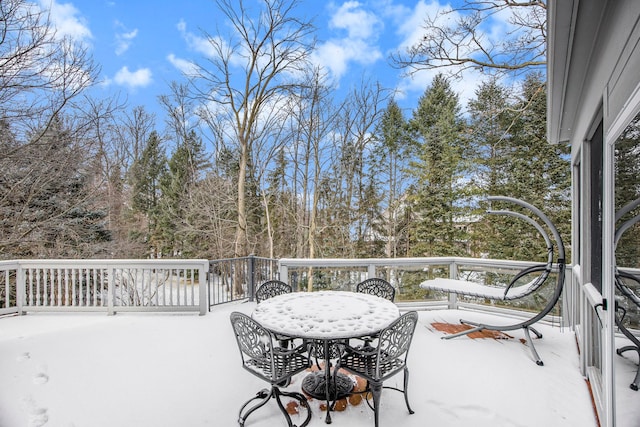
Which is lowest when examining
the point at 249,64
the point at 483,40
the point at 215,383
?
the point at 215,383

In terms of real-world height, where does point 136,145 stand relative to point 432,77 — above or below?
below

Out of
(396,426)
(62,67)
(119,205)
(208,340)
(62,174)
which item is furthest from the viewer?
(119,205)

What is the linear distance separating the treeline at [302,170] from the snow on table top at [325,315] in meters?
7.69

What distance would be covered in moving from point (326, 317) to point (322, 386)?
64cm

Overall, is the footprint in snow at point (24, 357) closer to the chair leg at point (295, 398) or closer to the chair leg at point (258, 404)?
the chair leg at point (258, 404)

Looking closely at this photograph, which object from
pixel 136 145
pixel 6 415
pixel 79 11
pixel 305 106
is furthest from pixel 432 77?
pixel 6 415

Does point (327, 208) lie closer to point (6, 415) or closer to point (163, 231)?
point (163, 231)

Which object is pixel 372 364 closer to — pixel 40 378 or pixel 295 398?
pixel 295 398

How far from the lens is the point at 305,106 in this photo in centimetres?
1182

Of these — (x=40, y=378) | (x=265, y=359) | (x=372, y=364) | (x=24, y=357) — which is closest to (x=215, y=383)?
(x=265, y=359)

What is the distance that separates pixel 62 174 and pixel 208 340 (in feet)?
22.4

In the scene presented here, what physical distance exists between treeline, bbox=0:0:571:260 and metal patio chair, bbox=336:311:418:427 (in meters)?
8.55

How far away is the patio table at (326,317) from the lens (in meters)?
2.48

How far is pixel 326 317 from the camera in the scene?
277 centimetres
